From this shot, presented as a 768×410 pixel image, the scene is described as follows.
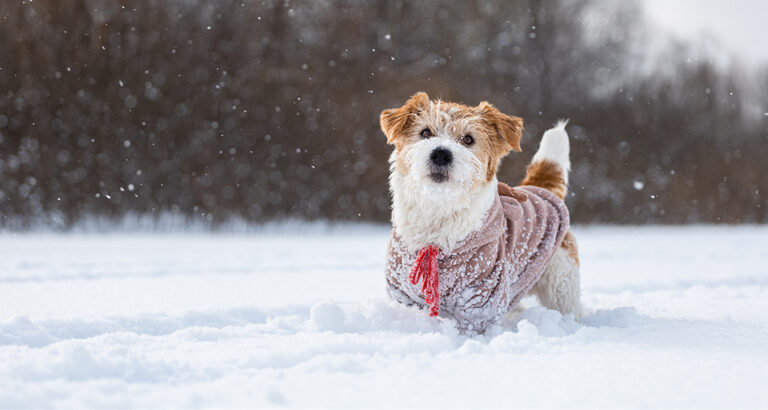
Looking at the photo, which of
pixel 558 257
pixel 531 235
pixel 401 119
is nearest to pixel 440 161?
pixel 401 119

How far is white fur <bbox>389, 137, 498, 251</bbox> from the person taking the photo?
3.00 meters

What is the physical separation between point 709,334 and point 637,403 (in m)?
1.32

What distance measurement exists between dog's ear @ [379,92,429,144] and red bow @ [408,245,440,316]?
2.31ft

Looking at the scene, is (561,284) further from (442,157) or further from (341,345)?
(341,345)

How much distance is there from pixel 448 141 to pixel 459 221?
44 cm

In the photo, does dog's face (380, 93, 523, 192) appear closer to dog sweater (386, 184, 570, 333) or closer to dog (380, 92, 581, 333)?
dog (380, 92, 581, 333)

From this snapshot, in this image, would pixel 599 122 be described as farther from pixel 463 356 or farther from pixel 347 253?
pixel 463 356

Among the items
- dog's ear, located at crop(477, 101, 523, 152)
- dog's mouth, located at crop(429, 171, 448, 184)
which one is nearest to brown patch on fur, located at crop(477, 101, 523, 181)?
dog's ear, located at crop(477, 101, 523, 152)

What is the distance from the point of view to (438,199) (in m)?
3.08

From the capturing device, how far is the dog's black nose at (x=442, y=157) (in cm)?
295

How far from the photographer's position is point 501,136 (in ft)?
11.1

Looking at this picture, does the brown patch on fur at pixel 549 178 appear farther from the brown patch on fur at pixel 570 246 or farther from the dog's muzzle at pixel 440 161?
the dog's muzzle at pixel 440 161

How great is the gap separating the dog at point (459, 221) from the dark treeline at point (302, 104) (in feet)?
24.2

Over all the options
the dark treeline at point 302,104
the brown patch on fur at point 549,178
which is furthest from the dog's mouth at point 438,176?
the dark treeline at point 302,104
